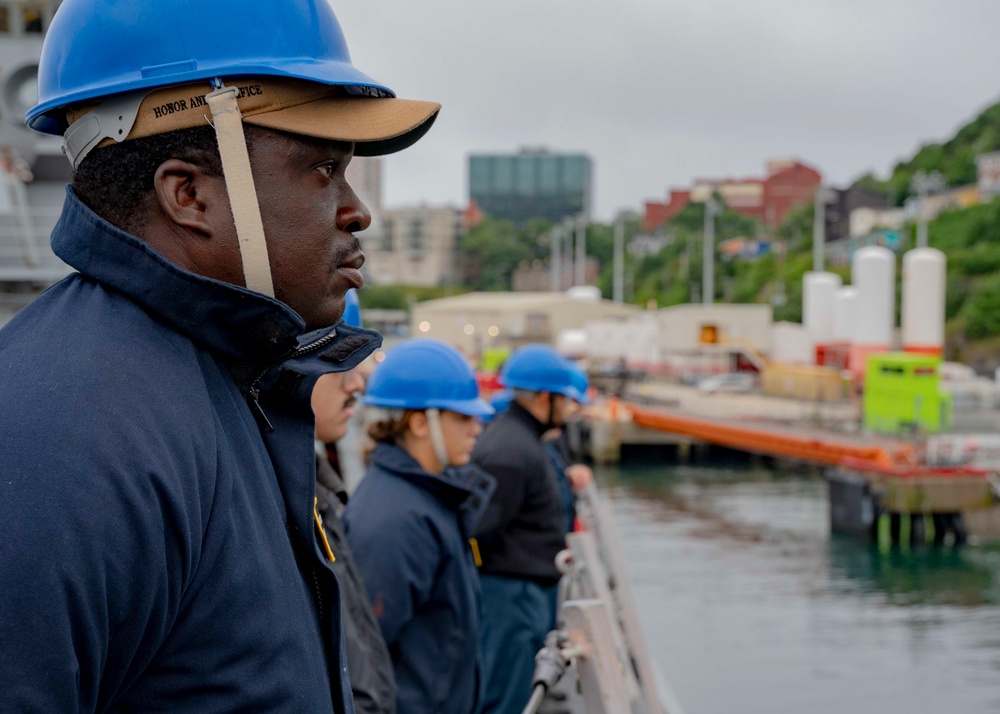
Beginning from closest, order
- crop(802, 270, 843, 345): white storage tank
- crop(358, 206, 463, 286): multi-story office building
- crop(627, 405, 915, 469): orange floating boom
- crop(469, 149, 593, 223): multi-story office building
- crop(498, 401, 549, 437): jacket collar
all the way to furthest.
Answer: crop(498, 401, 549, 437): jacket collar, crop(627, 405, 915, 469): orange floating boom, crop(802, 270, 843, 345): white storage tank, crop(358, 206, 463, 286): multi-story office building, crop(469, 149, 593, 223): multi-story office building

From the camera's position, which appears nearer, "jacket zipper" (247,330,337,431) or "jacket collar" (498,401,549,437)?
"jacket zipper" (247,330,337,431)

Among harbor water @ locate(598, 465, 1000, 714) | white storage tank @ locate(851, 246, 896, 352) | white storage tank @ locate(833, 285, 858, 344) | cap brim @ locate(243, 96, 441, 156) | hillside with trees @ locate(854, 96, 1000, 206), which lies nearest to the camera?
cap brim @ locate(243, 96, 441, 156)

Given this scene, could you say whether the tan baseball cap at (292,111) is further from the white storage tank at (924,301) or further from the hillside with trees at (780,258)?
the hillside with trees at (780,258)

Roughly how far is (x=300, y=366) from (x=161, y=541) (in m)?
0.44

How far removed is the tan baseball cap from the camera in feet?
4.64

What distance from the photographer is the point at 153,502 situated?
120 centimetres

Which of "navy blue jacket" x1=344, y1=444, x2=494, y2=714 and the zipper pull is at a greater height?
the zipper pull

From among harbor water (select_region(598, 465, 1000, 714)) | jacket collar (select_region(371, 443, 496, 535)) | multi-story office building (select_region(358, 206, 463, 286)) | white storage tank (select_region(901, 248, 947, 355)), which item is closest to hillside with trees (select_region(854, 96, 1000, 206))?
white storage tank (select_region(901, 248, 947, 355))

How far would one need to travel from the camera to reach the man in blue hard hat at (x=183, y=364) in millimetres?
1152

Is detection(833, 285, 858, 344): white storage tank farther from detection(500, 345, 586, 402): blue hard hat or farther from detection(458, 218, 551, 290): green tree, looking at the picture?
detection(458, 218, 551, 290): green tree

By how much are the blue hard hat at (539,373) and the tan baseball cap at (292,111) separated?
5.78m

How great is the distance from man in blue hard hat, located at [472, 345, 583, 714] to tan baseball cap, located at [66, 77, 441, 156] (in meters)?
4.31

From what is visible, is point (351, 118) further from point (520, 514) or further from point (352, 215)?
point (520, 514)

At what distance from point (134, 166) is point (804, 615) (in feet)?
56.3
